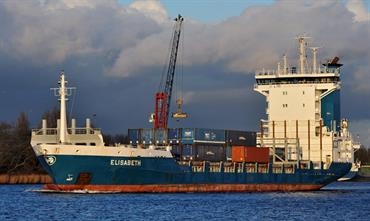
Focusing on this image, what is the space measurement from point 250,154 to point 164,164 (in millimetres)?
9873

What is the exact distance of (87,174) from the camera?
6506cm

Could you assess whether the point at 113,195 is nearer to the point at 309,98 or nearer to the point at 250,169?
the point at 250,169

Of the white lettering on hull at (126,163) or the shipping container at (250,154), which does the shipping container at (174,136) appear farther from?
the white lettering on hull at (126,163)

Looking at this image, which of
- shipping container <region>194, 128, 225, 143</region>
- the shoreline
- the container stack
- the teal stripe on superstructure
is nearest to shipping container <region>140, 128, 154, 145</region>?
the container stack

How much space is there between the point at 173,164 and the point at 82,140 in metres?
7.34

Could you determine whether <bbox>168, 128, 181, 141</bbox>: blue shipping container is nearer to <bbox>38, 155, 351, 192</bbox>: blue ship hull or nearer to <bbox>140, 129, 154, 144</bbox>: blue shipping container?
<bbox>140, 129, 154, 144</bbox>: blue shipping container

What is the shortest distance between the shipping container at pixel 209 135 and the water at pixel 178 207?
201 inches

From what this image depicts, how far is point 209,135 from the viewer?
73750 millimetres

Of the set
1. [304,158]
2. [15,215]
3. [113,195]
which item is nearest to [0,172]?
[304,158]

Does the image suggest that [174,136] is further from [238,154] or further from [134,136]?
[238,154]

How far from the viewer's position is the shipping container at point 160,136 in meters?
72.8

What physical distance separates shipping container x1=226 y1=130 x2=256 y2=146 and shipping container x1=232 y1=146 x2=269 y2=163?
2.39 feet

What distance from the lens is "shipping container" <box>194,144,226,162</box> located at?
72625 mm

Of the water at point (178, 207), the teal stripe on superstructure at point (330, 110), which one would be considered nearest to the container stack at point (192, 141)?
the water at point (178, 207)
